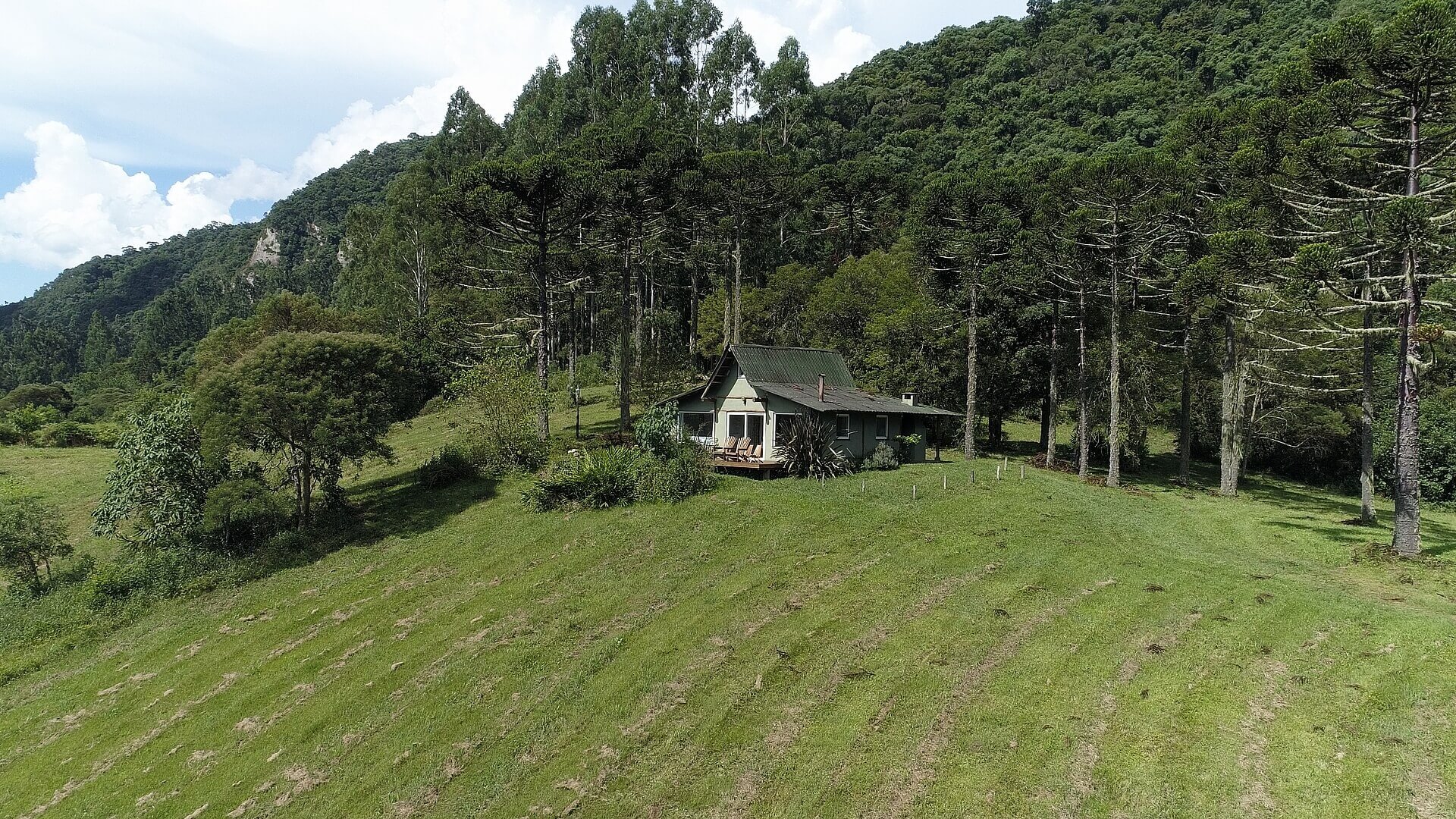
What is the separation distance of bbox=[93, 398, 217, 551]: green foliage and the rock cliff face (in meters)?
164

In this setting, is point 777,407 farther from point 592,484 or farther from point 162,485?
point 162,485

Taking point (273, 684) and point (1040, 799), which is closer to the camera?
point (1040, 799)

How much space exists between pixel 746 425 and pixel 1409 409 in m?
18.3

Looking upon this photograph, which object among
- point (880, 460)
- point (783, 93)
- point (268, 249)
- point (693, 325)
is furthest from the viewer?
point (268, 249)

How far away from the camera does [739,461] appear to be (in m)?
25.0

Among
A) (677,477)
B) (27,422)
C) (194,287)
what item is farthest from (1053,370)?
(194,287)

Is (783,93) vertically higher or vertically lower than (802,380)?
higher

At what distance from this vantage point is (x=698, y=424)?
28.9 metres

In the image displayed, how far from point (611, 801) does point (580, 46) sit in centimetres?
7500

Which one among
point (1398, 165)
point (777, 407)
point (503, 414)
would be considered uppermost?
point (1398, 165)

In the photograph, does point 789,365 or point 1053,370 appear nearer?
point 789,365

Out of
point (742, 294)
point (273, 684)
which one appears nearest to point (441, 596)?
point (273, 684)

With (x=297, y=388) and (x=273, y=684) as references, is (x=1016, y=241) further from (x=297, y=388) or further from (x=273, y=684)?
(x=273, y=684)

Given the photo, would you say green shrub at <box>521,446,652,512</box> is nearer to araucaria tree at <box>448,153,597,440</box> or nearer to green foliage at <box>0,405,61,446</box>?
araucaria tree at <box>448,153,597,440</box>
